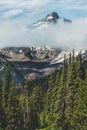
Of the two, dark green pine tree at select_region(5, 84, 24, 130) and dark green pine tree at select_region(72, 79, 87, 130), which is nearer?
dark green pine tree at select_region(72, 79, 87, 130)

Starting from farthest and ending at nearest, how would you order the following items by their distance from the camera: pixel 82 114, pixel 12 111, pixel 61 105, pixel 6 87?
pixel 61 105, pixel 6 87, pixel 12 111, pixel 82 114

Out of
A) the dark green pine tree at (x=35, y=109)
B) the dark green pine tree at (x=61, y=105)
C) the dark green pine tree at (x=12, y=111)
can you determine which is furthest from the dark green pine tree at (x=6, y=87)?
the dark green pine tree at (x=35, y=109)

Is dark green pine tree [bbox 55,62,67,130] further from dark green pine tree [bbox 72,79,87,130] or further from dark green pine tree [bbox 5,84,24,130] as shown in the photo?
dark green pine tree [bbox 72,79,87,130]

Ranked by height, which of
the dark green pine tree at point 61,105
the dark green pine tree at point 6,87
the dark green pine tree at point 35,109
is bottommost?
the dark green pine tree at point 35,109

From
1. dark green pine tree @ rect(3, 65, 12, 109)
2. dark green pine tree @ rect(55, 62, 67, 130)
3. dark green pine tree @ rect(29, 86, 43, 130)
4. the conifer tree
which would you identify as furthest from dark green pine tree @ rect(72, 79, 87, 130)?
dark green pine tree @ rect(29, 86, 43, 130)

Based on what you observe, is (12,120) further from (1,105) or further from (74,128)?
(74,128)

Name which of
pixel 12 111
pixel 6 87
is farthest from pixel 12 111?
pixel 6 87

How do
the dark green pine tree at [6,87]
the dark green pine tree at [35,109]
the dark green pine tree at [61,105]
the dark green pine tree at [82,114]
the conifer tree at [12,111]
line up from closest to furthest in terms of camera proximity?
the dark green pine tree at [82,114] < the conifer tree at [12,111] < the dark green pine tree at [6,87] < the dark green pine tree at [61,105] < the dark green pine tree at [35,109]

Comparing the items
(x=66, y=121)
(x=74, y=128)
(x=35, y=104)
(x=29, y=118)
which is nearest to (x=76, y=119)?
(x=74, y=128)

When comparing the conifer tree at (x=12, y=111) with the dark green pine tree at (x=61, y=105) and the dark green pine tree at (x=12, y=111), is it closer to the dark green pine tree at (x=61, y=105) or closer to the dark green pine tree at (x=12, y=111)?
the dark green pine tree at (x=12, y=111)

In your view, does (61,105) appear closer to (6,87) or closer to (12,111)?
(12,111)

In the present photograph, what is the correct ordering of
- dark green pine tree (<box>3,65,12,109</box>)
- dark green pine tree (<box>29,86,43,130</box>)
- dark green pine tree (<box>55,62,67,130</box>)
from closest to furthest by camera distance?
dark green pine tree (<box>3,65,12,109</box>)
dark green pine tree (<box>55,62,67,130</box>)
dark green pine tree (<box>29,86,43,130</box>)
